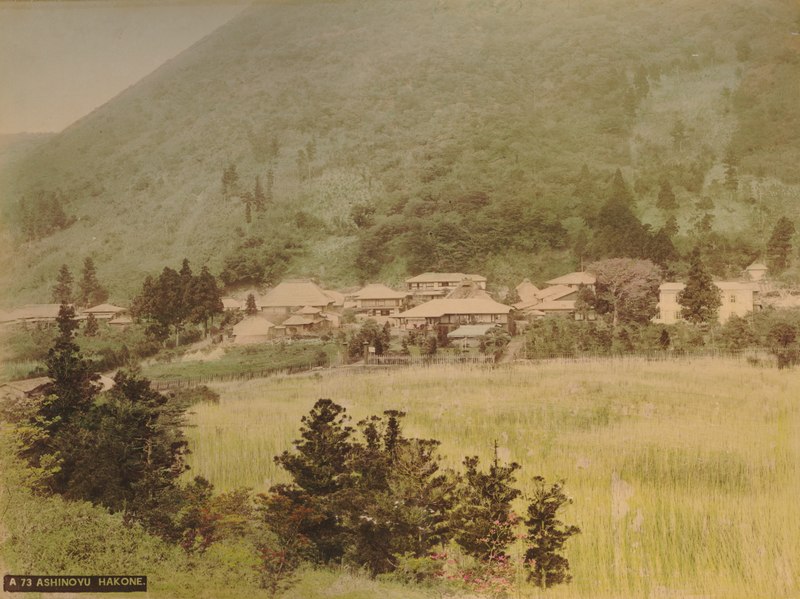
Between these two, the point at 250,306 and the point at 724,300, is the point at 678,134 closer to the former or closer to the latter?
the point at 724,300

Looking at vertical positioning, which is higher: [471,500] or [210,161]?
[210,161]

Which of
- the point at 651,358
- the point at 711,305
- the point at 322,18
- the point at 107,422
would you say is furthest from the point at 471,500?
the point at 322,18

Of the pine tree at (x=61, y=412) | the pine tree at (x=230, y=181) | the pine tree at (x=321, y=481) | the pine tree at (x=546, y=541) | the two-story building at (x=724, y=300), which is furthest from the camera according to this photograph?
the pine tree at (x=230, y=181)

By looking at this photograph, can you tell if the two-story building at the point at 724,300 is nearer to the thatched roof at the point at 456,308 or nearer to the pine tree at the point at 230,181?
the thatched roof at the point at 456,308

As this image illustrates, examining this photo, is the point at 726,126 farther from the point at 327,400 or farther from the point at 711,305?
the point at 327,400

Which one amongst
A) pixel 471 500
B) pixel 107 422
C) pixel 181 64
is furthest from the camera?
pixel 181 64

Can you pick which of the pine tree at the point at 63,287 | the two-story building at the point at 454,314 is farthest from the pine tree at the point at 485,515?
the pine tree at the point at 63,287

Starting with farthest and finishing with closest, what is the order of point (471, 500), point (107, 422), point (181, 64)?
point (181, 64)
point (107, 422)
point (471, 500)
